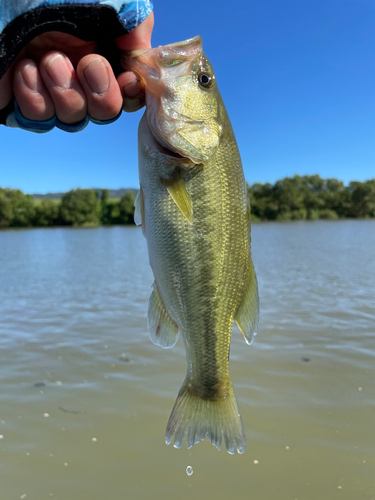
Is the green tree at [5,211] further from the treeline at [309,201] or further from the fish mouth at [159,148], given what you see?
the fish mouth at [159,148]

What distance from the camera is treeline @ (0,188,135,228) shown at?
83750 mm

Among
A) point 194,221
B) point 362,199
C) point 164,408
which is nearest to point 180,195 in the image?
point 194,221

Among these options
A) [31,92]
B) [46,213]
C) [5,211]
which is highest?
[5,211]

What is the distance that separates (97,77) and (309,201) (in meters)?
99.0

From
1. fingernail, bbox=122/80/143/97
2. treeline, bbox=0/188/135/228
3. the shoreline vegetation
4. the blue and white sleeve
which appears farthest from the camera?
the shoreline vegetation

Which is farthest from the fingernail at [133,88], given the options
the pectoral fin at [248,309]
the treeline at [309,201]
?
the treeline at [309,201]

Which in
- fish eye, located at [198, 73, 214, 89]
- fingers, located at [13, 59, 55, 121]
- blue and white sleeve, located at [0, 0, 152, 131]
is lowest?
fingers, located at [13, 59, 55, 121]

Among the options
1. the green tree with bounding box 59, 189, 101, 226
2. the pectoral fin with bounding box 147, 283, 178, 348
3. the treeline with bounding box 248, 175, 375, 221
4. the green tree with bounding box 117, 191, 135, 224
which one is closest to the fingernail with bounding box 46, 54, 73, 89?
the pectoral fin with bounding box 147, 283, 178, 348

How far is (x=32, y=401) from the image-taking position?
210 inches

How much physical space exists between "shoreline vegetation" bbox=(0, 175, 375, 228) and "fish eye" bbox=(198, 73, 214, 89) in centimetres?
8178

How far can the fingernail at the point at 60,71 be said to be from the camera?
2191 mm

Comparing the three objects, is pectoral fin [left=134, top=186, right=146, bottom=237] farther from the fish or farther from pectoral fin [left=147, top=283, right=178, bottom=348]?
pectoral fin [left=147, top=283, right=178, bottom=348]

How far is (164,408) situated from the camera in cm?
514

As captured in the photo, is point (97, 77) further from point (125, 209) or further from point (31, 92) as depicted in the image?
point (125, 209)
